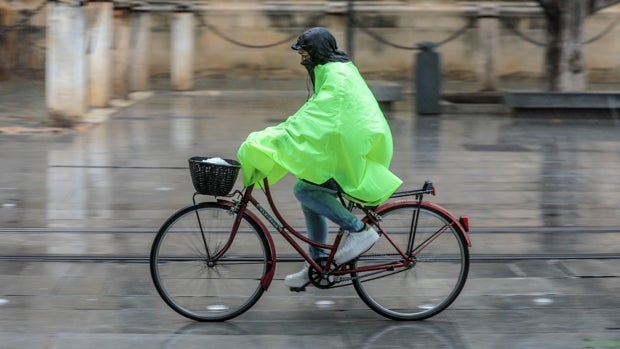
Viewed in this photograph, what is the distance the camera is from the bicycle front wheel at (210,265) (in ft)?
17.6

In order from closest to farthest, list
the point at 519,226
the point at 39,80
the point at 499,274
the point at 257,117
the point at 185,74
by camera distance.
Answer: the point at 499,274, the point at 519,226, the point at 257,117, the point at 185,74, the point at 39,80

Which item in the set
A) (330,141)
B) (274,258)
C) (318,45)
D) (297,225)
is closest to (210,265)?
(274,258)

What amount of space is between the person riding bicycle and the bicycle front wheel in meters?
0.29

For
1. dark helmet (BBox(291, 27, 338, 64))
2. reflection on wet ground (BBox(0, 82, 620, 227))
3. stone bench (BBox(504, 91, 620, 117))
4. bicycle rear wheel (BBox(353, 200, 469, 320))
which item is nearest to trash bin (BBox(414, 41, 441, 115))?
reflection on wet ground (BBox(0, 82, 620, 227))

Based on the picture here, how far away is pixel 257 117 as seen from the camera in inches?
559

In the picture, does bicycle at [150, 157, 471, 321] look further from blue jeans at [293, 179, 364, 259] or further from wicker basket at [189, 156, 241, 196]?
wicker basket at [189, 156, 241, 196]

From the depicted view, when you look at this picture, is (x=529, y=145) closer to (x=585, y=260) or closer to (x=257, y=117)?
(x=257, y=117)

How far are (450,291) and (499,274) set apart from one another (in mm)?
1051

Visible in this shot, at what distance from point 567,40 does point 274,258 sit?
9809 millimetres

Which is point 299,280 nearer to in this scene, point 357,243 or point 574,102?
point 357,243

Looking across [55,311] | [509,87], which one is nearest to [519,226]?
[55,311]

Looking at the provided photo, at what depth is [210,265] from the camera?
549cm

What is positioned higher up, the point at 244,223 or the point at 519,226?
the point at 244,223

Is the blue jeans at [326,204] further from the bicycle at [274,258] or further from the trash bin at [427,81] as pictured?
the trash bin at [427,81]
